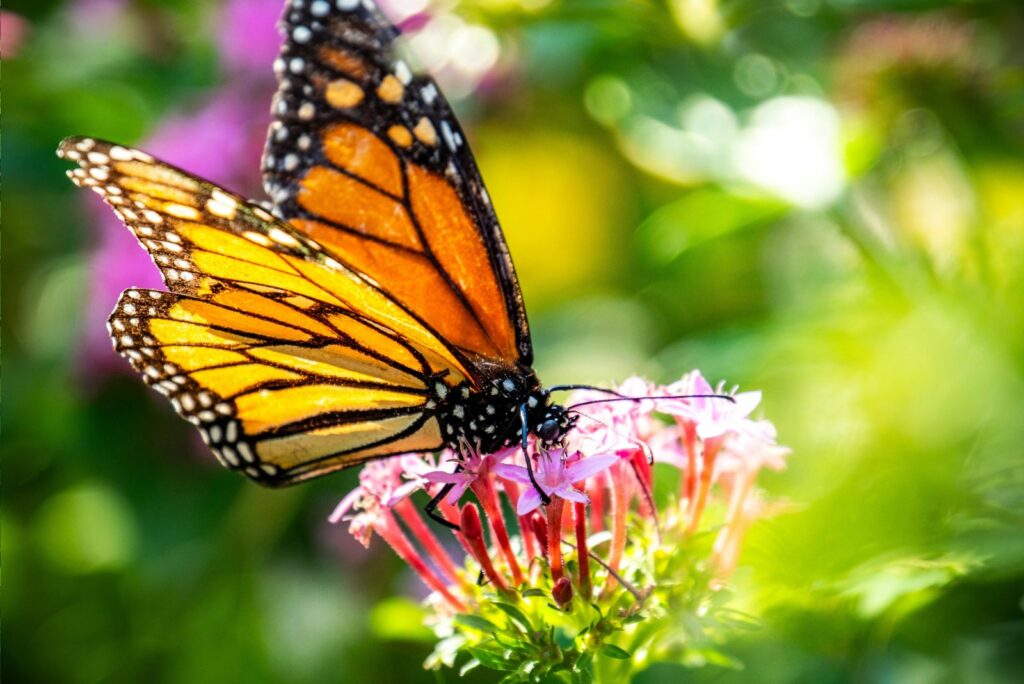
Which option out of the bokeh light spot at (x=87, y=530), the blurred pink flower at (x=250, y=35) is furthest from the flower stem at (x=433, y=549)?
the blurred pink flower at (x=250, y=35)

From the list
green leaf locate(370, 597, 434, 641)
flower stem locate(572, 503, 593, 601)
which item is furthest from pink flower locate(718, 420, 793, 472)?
green leaf locate(370, 597, 434, 641)

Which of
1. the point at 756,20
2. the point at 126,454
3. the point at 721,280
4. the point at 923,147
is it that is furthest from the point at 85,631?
the point at 923,147

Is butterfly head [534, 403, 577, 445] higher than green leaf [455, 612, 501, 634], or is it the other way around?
butterfly head [534, 403, 577, 445]

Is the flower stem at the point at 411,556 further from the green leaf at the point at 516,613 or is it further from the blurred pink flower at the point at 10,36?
the blurred pink flower at the point at 10,36

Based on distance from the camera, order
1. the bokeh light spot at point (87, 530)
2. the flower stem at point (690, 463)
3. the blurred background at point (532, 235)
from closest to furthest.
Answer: the flower stem at point (690, 463) < the blurred background at point (532, 235) < the bokeh light spot at point (87, 530)

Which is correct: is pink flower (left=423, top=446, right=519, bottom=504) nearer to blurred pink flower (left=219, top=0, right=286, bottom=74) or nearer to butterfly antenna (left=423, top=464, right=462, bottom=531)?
butterfly antenna (left=423, top=464, right=462, bottom=531)

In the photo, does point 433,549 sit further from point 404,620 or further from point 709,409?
point 709,409

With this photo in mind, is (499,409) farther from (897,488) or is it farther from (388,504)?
(897,488)
